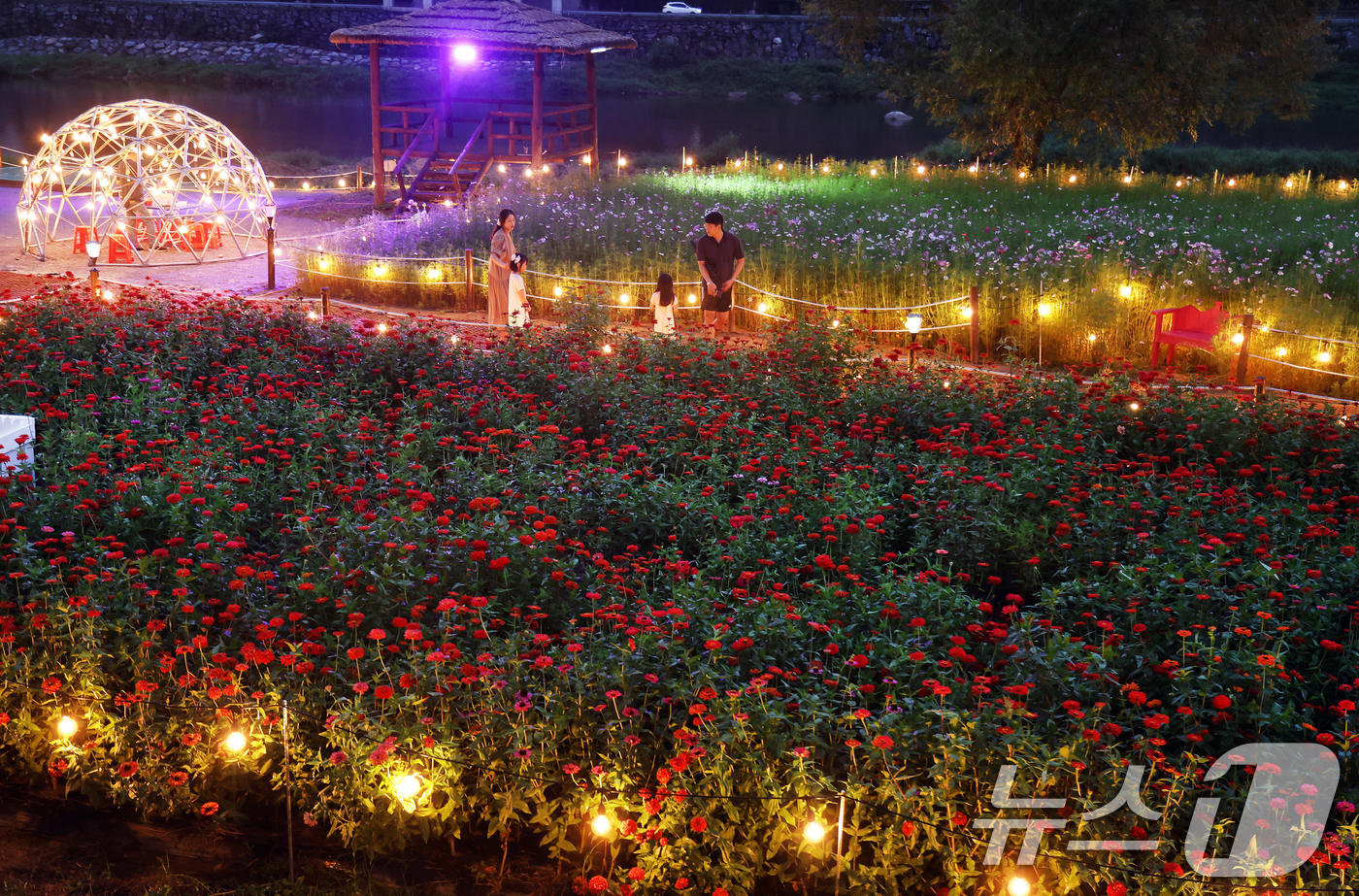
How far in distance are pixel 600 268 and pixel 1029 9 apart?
1228 centimetres

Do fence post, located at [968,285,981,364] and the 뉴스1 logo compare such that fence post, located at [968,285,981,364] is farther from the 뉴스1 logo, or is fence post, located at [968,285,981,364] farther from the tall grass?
the 뉴스1 logo

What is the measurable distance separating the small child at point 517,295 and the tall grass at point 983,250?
1035 mm

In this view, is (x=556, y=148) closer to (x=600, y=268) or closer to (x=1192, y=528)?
(x=600, y=268)

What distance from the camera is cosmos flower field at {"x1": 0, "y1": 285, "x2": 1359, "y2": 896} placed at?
3.65m

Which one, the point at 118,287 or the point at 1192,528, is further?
the point at 118,287

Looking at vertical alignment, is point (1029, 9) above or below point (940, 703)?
above

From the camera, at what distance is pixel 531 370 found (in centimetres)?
833

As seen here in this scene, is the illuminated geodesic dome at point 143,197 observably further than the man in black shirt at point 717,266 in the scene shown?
Yes

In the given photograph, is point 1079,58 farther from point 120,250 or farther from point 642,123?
point 642,123

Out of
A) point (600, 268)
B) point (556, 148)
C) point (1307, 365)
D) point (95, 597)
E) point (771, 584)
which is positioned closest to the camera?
point (95, 597)

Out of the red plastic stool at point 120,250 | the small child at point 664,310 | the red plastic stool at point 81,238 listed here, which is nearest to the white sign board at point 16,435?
the small child at point 664,310

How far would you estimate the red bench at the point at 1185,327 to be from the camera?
33.2 ft

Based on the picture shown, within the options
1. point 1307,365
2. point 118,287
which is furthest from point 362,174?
point 1307,365

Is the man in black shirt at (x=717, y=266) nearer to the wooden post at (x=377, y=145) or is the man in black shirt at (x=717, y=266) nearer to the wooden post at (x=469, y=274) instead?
the wooden post at (x=469, y=274)
